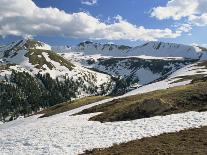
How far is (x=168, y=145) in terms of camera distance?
32688 mm

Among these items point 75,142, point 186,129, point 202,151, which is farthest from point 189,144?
point 75,142

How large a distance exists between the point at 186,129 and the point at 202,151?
7346mm

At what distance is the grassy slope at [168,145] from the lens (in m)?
31.0

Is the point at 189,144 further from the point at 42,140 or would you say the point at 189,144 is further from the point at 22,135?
the point at 22,135

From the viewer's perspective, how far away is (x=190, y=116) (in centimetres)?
4228

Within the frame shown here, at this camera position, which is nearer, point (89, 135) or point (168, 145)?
point (168, 145)

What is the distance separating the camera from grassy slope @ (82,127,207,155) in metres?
31.0

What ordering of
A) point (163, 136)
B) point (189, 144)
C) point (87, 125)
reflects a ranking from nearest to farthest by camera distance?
point (189, 144)
point (163, 136)
point (87, 125)

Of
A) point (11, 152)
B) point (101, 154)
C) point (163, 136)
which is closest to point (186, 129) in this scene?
point (163, 136)

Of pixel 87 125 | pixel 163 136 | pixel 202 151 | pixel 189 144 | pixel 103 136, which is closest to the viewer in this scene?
pixel 202 151

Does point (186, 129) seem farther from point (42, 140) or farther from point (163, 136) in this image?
point (42, 140)

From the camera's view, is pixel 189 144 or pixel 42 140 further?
pixel 42 140

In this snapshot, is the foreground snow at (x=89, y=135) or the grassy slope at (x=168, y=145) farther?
the foreground snow at (x=89, y=135)

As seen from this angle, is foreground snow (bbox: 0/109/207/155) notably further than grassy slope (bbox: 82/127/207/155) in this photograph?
Yes
